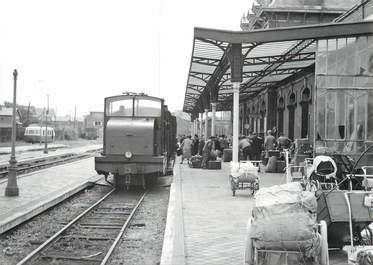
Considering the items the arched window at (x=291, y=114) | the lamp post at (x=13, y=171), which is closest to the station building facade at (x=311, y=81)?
the arched window at (x=291, y=114)

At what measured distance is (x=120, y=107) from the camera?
1680 centimetres

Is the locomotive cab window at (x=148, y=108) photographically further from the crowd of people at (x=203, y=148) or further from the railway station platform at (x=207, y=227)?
the crowd of people at (x=203, y=148)

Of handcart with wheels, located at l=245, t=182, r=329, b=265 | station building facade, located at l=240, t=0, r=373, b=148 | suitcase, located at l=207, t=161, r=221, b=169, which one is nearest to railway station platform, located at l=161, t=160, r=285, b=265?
handcart with wheels, located at l=245, t=182, r=329, b=265

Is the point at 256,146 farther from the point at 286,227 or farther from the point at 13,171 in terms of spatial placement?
the point at 286,227

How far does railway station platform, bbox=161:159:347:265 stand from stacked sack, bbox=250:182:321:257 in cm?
141

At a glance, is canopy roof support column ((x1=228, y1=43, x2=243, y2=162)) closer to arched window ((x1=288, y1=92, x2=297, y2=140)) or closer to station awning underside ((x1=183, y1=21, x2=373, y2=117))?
station awning underside ((x1=183, y1=21, x2=373, y2=117))

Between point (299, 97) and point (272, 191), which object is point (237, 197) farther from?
point (299, 97)

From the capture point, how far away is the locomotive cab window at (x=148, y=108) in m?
16.6

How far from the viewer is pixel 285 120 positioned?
30297 millimetres

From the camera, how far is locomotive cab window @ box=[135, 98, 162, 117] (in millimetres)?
16578

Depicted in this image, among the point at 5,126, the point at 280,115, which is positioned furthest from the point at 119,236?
the point at 5,126

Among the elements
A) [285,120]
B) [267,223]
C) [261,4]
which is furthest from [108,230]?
[261,4]

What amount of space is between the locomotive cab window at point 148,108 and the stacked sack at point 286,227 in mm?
11631

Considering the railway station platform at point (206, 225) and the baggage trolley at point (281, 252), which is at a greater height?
the baggage trolley at point (281, 252)
